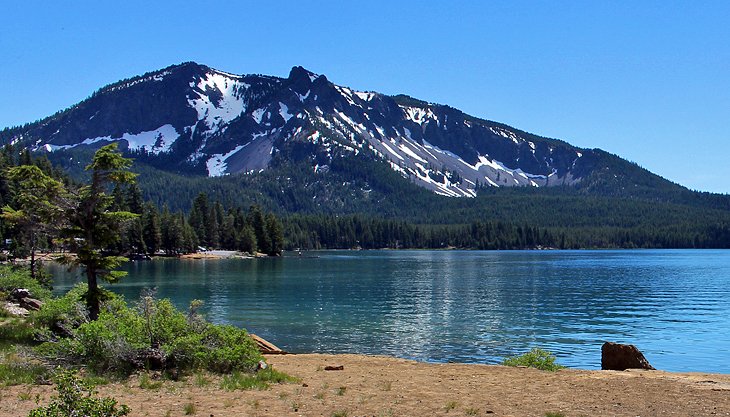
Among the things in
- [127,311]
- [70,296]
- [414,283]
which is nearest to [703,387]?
[127,311]

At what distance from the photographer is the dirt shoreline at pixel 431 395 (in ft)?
56.3

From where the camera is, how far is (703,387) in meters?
21.0

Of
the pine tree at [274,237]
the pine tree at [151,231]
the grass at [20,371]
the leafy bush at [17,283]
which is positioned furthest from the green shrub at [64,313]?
the pine tree at [274,237]

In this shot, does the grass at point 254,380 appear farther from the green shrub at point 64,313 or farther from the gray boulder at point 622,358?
the gray boulder at point 622,358

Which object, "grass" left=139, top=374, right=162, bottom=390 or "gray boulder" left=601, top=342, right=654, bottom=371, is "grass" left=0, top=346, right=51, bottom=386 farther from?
"gray boulder" left=601, top=342, right=654, bottom=371

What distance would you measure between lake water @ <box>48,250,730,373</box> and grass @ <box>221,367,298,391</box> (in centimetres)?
1528

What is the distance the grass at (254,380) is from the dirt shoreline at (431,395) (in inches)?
14.6

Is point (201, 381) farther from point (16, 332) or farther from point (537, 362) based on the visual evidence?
→ point (537, 362)

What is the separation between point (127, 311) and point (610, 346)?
18.5 m

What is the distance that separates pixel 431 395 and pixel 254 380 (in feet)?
16.6

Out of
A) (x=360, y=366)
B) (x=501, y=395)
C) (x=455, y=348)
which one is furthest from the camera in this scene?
(x=455, y=348)

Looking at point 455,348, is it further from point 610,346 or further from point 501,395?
point 501,395

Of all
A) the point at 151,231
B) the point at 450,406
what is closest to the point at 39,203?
the point at 450,406

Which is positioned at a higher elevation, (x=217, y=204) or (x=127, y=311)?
(x=217, y=204)
